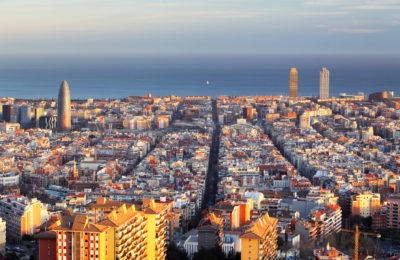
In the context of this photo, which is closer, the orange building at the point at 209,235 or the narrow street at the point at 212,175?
the orange building at the point at 209,235

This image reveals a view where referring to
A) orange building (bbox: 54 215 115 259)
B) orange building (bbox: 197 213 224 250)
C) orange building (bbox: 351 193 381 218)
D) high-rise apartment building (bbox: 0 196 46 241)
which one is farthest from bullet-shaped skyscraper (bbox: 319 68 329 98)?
orange building (bbox: 54 215 115 259)

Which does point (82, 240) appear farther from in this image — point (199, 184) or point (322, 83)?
point (322, 83)

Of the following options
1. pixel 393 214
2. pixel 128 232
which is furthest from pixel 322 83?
pixel 128 232

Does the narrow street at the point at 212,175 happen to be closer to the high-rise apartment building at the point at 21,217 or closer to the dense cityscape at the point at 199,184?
the dense cityscape at the point at 199,184

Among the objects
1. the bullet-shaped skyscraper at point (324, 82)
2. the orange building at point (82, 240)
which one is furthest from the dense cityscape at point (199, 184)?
the bullet-shaped skyscraper at point (324, 82)

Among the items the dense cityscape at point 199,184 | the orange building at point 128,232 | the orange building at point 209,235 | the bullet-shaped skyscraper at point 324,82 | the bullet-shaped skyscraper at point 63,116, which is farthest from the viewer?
the bullet-shaped skyscraper at point 324,82

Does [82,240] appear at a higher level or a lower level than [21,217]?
higher

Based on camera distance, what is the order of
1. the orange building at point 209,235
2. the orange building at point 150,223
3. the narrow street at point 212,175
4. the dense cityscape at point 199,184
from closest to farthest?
the orange building at point 150,223 < the dense cityscape at point 199,184 < the orange building at point 209,235 < the narrow street at point 212,175
